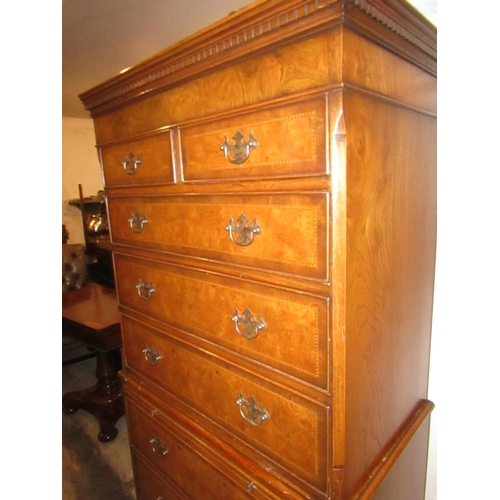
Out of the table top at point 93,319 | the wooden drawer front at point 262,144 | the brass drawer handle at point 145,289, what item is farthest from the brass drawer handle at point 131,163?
the table top at point 93,319

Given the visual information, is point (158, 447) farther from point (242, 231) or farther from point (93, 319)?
point (93, 319)

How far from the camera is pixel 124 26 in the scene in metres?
2.31

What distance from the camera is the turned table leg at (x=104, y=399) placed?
87.8 inches

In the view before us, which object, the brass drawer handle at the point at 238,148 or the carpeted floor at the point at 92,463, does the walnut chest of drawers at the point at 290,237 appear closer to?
the brass drawer handle at the point at 238,148

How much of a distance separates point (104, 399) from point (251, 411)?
1749mm

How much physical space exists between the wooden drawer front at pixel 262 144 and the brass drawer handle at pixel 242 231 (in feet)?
0.34

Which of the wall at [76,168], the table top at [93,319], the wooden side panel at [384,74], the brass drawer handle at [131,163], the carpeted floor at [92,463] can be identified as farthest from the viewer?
the wall at [76,168]

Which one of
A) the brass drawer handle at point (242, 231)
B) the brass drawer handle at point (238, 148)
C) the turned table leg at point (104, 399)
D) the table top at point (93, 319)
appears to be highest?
the brass drawer handle at point (238, 148)

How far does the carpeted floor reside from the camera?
182cm

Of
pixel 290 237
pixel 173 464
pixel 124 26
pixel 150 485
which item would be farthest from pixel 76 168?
pixel 290 237

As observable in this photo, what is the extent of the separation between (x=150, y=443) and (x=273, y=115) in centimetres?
126

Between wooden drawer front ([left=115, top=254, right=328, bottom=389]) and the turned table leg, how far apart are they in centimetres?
141

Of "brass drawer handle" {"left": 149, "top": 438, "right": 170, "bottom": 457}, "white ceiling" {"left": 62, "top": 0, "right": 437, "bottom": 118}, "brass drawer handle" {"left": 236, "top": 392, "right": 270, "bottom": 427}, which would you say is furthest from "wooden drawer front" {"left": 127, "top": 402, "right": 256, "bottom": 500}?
"white ceiling" {"left": 62, "top": 0, "right": 437, "bottom": 118}
